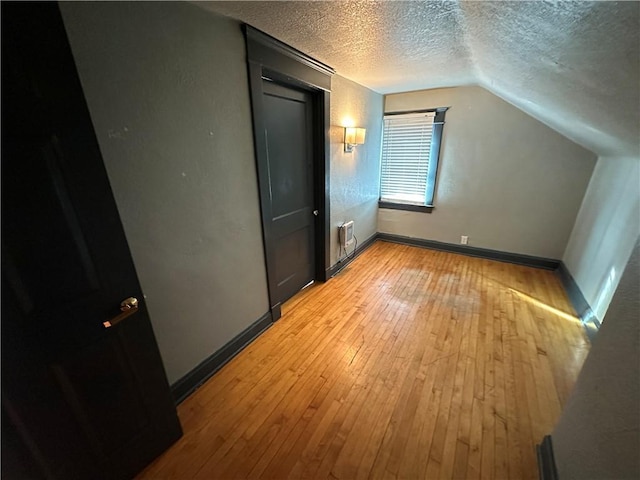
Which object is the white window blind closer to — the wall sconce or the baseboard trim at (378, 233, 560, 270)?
the baseboard trim at (378, 233, 560, 270)

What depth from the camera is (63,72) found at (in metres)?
0.79

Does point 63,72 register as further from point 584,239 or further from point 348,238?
point 584,239

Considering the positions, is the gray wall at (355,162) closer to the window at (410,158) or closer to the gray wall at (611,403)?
the window at (410,158)

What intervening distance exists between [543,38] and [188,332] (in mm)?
2340

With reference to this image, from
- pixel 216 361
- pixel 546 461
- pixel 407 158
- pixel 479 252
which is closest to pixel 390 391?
pixel 546 461

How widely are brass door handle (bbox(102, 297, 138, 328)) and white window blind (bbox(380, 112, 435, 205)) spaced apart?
3.68m

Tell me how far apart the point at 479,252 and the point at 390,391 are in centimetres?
281

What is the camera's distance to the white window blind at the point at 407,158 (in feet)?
11.6

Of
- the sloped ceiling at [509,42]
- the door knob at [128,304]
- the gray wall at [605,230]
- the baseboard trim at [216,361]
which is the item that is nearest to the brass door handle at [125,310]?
the door knob at [128,304]

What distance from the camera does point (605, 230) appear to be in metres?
2.28

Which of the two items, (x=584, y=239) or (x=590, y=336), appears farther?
(x=584, y=239)

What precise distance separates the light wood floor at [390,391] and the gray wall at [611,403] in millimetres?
395

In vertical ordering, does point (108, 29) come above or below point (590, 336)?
above

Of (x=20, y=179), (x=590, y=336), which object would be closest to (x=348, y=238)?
(x=590, y=336)
